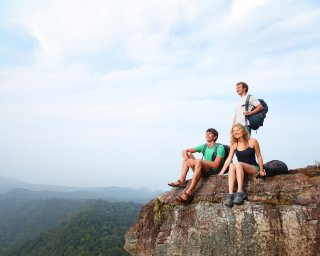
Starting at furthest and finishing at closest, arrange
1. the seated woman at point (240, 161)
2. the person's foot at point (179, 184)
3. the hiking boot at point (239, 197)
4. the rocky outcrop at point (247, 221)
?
the person's foot at point (179, 184) < the seated woman at point (240, 161) < the hiking boot at point (239, 197) < the rocky outcrop at point (247, 221)

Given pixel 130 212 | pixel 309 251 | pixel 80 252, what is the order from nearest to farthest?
pixel 309 251 < pixel 80 252 < pixel 130 212

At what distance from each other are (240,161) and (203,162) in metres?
0.99

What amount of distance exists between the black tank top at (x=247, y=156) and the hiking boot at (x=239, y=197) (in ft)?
3.16

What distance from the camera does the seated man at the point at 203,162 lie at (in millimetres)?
8625

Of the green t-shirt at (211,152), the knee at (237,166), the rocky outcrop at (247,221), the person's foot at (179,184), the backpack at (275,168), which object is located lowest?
the rocky outcrop at (247,221)

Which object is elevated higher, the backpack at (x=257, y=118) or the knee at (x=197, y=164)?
the backpack at (x=257, y=118)

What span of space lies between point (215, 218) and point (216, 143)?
7.25 ft

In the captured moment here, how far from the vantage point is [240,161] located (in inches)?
333

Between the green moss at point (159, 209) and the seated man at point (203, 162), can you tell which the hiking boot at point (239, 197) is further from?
the green moss at point (159, 209)

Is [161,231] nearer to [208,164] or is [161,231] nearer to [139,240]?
[139,240]

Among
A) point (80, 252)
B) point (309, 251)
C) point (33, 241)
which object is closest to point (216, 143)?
point (309, 251)

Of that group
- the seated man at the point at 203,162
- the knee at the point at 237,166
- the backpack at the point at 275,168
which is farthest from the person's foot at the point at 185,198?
the backpack at the point at 275,168

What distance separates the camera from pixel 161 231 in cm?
873

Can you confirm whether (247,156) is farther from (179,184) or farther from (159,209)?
(159,209)
